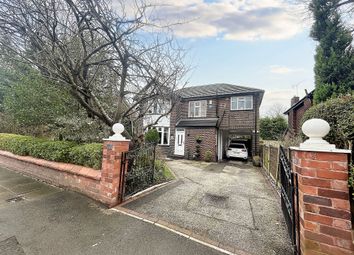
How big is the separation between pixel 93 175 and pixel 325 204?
4616 mm

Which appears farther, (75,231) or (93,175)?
(93,175)

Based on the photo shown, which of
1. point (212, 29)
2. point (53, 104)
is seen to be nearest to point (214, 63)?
point (212, 29)

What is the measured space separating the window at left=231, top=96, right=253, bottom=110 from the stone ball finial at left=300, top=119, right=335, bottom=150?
12895mm

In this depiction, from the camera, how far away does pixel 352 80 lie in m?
6.41

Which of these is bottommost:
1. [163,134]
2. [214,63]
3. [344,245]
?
[344,245]

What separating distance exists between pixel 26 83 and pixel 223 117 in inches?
512

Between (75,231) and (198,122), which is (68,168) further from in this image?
(198,122)

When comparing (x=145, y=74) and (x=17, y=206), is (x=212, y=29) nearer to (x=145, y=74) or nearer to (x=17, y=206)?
(x=145, y=74)

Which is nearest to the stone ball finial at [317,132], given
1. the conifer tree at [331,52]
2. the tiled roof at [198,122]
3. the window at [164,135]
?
the conifer tree at [331,52]

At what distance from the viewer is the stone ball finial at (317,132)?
6.84ft

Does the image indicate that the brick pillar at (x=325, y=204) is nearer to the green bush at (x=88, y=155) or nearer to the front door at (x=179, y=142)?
the green bush at (x=88, y=155)

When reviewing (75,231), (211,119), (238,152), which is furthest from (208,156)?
(75,231)

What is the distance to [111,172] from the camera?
4.16m

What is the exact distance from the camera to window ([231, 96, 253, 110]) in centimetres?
1427
